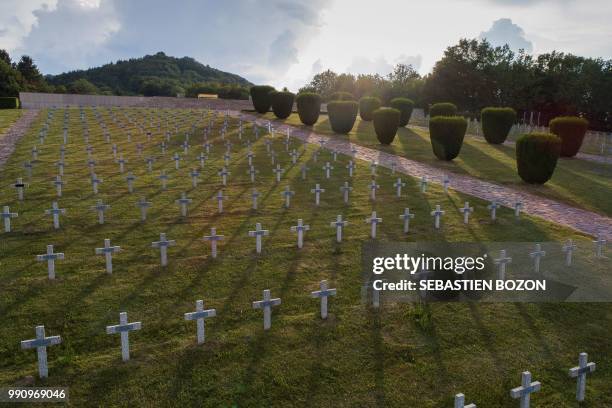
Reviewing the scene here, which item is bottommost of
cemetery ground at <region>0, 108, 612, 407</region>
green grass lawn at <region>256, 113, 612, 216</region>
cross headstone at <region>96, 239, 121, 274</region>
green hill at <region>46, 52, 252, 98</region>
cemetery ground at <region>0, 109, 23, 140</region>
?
cemetery ground at <region>0, 108, 612, 407</region>

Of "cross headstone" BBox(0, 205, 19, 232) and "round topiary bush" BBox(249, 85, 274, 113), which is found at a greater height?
"round topiary bush" BBox(249, 85, 274, 113)

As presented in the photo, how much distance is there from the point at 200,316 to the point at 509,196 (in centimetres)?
1203

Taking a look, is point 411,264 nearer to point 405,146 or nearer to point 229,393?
point 229,393

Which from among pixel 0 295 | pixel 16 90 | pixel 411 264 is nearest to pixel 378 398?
pixel 411 264

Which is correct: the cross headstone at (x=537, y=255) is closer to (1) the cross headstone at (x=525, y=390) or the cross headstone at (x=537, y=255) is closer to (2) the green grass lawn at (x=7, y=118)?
(1) the cross headstone at (x=525, y=390)

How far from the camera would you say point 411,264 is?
9.59 metres

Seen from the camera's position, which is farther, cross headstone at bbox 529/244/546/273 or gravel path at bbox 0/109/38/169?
gravel path at bbox 0/109/38/169

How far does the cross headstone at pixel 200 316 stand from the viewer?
6.32m

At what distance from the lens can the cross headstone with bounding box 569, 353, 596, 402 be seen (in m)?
5.51

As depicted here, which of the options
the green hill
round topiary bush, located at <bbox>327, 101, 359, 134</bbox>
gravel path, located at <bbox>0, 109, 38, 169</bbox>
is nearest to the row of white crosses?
gravel path, located at <bbox>0, 109, 38, 169</bbox>

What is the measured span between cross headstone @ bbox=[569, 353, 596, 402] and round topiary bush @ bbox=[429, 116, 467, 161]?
1699 centimetres

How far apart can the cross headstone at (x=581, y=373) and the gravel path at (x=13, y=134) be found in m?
18.3

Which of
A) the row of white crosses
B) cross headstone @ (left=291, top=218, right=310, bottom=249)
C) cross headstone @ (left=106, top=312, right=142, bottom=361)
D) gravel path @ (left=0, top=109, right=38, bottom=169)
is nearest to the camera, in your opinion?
the row of white crosses

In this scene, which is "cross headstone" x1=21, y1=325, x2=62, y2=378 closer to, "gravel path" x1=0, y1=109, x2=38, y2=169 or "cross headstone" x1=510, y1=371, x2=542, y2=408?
"cross headstone" x1=510, y1=371, x2=542, y2=408
